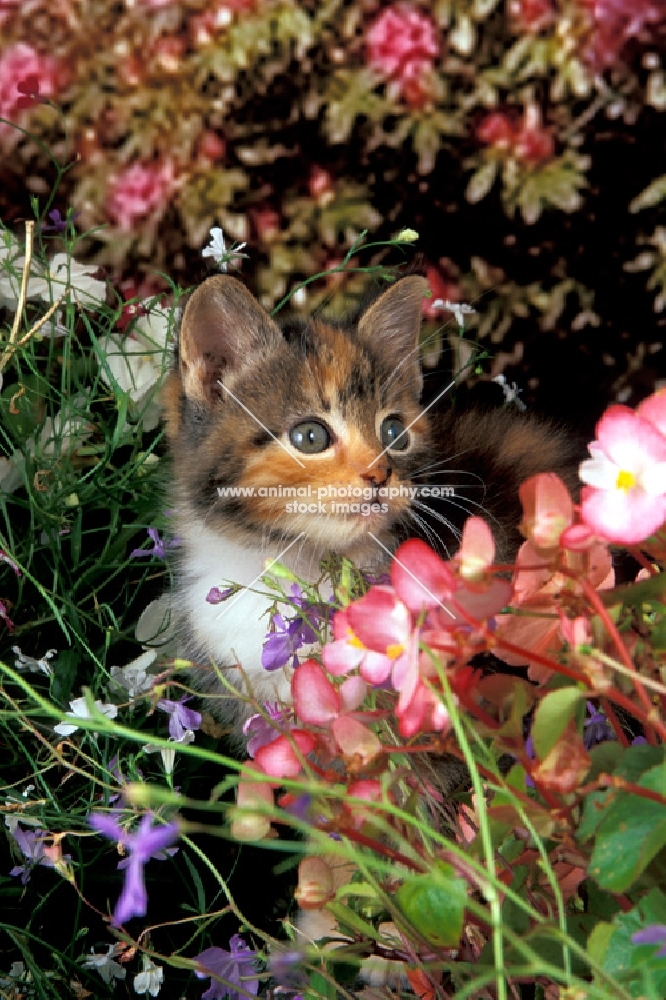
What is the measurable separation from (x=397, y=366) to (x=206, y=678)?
0.47m

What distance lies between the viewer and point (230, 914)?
1.24 m

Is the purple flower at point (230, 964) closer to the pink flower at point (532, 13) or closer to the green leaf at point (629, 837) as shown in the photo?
the green leaf at point (629, 837)

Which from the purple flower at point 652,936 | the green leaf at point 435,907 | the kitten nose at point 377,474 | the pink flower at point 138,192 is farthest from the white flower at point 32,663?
the pink flower at point 138,192

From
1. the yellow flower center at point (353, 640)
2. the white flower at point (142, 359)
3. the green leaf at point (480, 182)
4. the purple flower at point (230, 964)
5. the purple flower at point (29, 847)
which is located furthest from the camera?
the green leaf at point (480, 182)

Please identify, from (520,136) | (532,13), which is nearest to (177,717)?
(520,136)

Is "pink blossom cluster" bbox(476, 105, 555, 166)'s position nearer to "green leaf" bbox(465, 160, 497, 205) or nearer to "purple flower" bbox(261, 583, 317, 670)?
"green leaf" bbox(465, 160, 497, 205)

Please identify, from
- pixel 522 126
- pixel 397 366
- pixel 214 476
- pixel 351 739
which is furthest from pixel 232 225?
pixel 351 739

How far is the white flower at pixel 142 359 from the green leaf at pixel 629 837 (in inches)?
37.9

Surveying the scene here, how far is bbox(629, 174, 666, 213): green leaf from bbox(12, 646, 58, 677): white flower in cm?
147

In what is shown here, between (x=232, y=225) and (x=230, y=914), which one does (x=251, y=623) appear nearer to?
(x=230, y=914)

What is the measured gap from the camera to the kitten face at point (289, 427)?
1.11m

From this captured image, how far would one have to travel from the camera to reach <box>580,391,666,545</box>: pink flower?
1.68 ft

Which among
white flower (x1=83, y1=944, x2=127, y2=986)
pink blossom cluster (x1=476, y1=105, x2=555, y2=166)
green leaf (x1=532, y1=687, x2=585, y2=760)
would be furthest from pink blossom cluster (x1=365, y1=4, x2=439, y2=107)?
green leaf (x1=532, y1=687, x2=585, y2=760)

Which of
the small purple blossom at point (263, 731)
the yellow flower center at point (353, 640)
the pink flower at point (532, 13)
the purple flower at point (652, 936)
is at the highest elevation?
the pink flower at point (532, 13)
